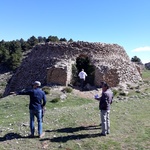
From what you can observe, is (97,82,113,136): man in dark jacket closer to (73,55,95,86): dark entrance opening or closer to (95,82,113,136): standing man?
(95,82,113,136): standing man

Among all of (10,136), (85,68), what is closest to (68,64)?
(85,68)

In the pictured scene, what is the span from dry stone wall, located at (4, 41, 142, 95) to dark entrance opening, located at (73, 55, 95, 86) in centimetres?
50

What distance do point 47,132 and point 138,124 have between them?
14.8 ft

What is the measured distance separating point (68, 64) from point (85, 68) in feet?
8.73

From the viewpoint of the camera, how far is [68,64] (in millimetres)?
27188

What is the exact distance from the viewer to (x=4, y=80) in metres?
46.6

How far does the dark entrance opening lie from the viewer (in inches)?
1094

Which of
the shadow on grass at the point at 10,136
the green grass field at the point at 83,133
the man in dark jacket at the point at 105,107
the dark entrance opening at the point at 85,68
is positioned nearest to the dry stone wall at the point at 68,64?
the dark entrance opening at the point at 85,68

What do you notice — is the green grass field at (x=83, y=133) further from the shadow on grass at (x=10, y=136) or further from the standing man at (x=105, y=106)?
the standing man at (x=105, y=106)

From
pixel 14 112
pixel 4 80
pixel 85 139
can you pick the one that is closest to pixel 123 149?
pixel 85 139

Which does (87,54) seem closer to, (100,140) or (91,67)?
(91,67)

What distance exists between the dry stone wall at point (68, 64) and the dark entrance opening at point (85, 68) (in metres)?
0.50

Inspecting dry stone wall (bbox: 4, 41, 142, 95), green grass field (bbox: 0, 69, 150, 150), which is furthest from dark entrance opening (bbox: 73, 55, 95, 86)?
green grass field (bbox: 0, 69, 150, 150)

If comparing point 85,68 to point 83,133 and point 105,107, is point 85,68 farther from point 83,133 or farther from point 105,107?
point 105,107
